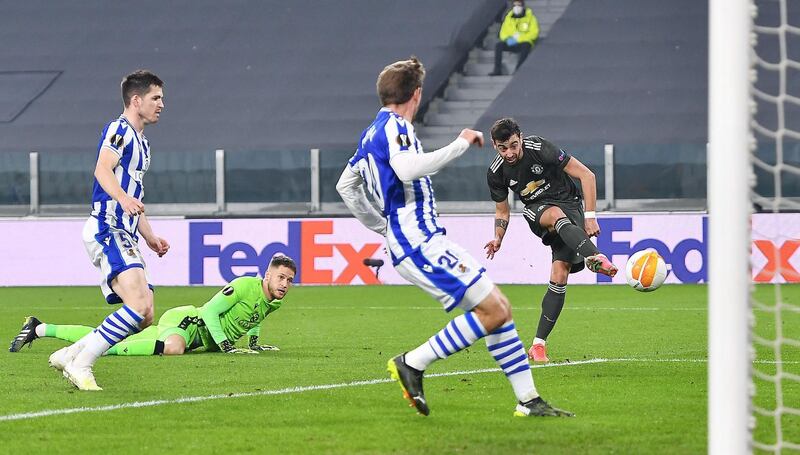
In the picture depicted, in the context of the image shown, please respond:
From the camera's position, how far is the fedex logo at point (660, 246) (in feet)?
59.0

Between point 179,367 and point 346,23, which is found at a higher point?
point 346,23

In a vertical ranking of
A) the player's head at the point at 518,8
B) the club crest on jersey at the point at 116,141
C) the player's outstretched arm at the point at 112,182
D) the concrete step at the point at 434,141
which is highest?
the player's head at the point at 518,8

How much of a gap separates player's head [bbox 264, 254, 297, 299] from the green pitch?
1.51ft

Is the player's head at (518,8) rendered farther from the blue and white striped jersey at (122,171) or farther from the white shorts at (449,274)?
the white shorts at (449,274)

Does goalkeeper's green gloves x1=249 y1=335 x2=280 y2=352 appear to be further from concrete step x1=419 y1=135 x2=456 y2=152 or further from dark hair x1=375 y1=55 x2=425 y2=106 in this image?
concrete step x1=419 y1=135 x2=456 y2=152

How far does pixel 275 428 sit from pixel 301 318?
24.8 feet

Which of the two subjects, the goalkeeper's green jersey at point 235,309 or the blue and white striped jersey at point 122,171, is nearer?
the blue and white striped jersey at point 122,171

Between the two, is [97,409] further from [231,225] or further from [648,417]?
[231,225]

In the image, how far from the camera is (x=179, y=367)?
9.02 m

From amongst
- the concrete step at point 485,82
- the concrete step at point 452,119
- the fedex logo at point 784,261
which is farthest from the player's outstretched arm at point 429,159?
the concrete step at point 485,82

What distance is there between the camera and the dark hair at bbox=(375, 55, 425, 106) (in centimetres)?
650

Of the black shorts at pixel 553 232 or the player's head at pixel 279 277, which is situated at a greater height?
the black shorts at pixel 553 232

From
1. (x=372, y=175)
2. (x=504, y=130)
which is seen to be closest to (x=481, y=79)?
(x=504, y=130)

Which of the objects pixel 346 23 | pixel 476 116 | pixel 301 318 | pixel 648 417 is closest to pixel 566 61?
pixel 476 116
